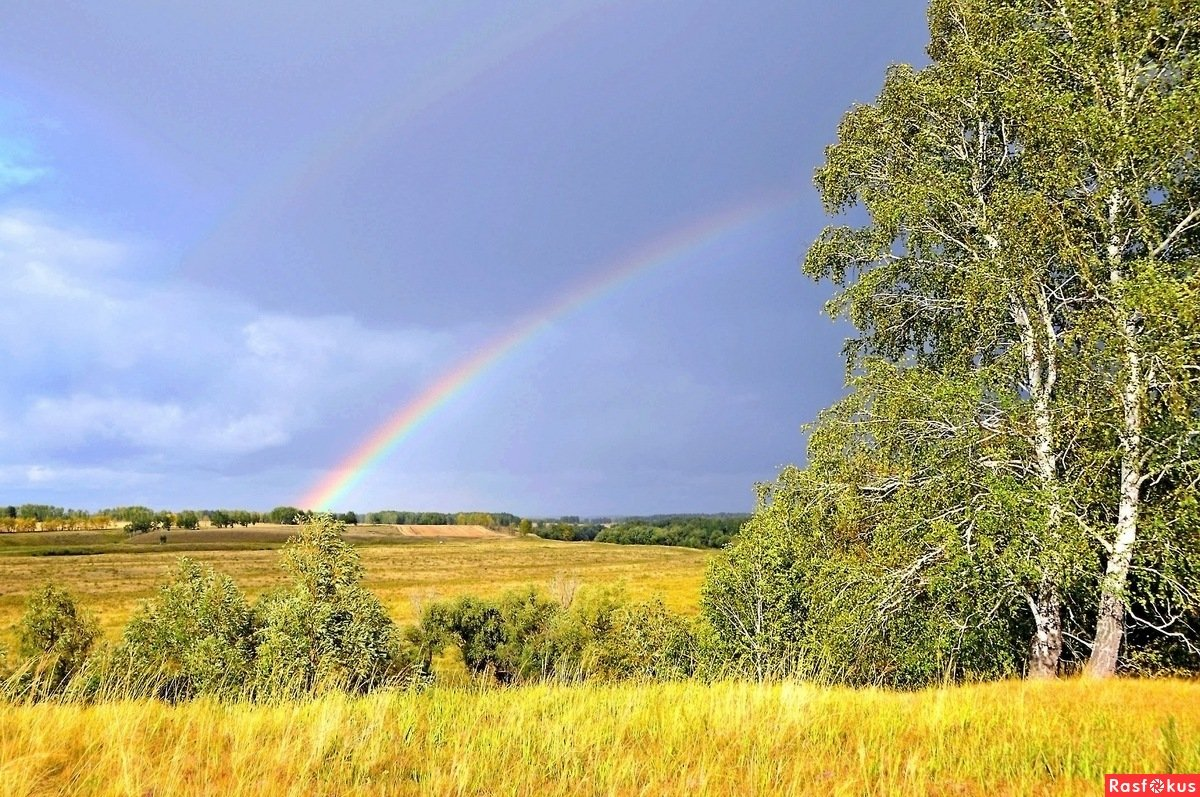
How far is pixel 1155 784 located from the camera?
4805 millimetres

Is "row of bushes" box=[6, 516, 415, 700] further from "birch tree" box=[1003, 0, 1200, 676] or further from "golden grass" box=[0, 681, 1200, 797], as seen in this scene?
"birch tree" box=[1003, 0, 1200, 676]

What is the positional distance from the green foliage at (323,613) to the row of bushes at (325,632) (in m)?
0.05

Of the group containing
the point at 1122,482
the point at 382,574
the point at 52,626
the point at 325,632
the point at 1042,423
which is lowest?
the point at 382,574

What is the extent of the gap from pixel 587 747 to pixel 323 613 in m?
28.8

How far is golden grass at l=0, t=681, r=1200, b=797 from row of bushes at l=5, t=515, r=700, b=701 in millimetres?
2254

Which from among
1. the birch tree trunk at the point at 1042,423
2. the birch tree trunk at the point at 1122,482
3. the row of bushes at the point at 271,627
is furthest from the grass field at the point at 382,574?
the birch tree trunk at the point at 1122,482

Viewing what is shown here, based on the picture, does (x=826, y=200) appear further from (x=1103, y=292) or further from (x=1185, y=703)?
(x=1185, y=703)

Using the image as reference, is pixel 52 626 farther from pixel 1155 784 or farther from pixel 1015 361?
pixel 1155 784

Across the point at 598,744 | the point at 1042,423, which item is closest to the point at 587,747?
the point at 598,744

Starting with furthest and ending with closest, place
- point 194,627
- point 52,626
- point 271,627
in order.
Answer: point 52,626 < point 194,627 < point 271,627

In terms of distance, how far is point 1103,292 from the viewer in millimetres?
12414

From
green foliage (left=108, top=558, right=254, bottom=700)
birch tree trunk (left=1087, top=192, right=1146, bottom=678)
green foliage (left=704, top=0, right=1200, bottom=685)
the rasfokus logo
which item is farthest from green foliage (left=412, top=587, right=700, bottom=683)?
the rasfokus logo

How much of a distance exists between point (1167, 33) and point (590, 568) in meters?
162

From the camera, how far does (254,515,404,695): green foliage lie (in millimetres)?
29625
